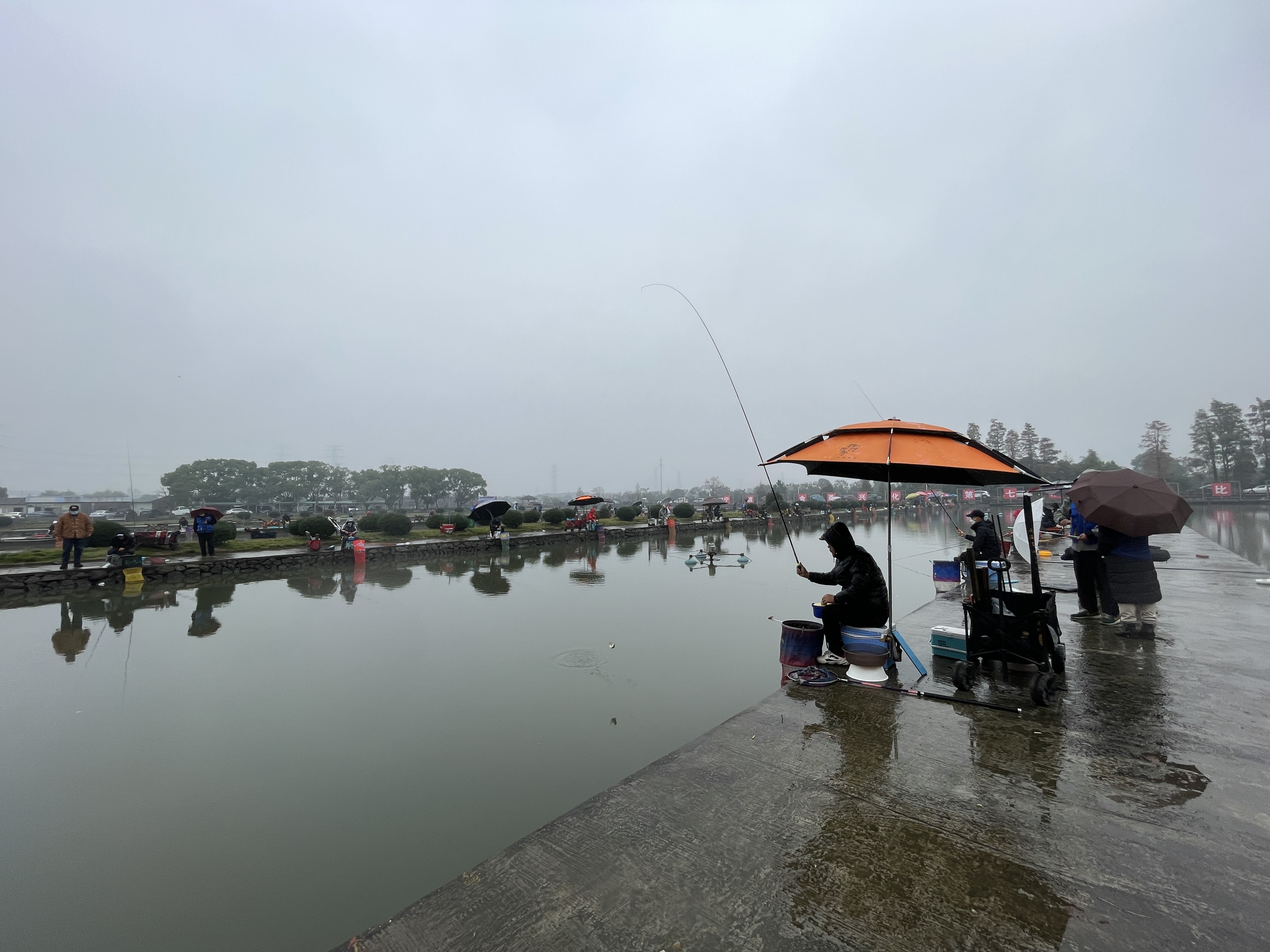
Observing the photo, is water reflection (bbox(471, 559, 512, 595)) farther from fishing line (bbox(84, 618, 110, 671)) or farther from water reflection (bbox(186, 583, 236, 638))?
fishing line (bbox(84, 618, 110, 671))

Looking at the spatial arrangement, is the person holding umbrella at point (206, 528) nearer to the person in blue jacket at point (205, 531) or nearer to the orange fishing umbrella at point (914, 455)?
the person in blue jacket at point (205, 531)

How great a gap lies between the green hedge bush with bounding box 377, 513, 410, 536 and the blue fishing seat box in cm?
2101

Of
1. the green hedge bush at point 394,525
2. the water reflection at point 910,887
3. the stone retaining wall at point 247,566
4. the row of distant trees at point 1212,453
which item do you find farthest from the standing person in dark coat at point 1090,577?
the row of distant trees at point 1212,453

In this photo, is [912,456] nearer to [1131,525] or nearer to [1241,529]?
[1131,525]

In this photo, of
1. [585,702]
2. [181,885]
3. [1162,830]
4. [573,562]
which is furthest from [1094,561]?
[573,562]

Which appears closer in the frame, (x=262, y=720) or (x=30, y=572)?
(x=262, y=720)

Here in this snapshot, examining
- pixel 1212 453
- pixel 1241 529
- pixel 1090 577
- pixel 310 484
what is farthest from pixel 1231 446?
pixel 310 484

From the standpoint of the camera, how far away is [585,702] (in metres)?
5.34

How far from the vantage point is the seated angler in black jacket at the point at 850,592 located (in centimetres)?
455

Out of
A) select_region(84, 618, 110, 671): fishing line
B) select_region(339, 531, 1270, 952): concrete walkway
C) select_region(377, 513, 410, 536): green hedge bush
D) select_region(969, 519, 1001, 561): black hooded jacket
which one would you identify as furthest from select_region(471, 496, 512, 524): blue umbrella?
select_region(339, 531, 1270, 952): concrete walkway

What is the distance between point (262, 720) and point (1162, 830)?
660 cm

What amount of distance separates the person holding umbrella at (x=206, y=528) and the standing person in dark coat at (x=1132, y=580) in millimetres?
19588

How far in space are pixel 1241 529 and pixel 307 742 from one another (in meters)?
34.7

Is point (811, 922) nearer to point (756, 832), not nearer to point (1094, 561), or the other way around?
point (756, 832)
